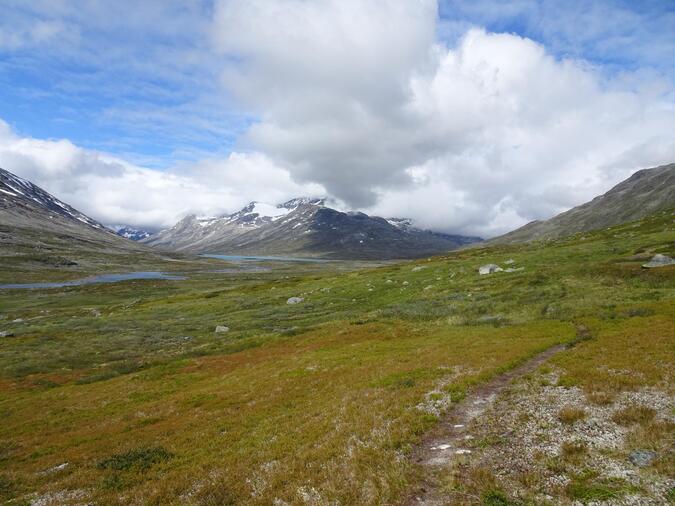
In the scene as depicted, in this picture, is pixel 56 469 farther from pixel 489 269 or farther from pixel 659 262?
pixel 489 269

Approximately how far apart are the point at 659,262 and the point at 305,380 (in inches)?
2070

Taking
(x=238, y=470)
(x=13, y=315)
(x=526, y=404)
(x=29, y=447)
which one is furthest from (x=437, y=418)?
(x=13, y=315)

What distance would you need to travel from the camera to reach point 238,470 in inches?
662

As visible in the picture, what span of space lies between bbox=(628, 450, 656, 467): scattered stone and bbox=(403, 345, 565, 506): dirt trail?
5.69 meters

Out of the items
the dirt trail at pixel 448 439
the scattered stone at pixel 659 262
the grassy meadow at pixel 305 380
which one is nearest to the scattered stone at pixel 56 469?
the grassy meadow at pixel 305 380

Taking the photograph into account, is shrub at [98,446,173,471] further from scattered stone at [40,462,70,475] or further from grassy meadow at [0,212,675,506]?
scattered stone at [40,462,70,475]

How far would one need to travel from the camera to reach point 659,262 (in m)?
52.2

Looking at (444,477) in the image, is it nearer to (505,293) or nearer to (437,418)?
(437,418)

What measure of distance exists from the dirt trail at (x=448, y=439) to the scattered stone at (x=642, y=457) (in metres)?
5.69

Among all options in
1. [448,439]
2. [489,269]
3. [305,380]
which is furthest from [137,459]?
[489,269]

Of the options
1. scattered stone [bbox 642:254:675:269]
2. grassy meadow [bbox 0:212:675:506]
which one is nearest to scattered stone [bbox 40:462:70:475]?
grassy meadow [bbox 0:212:675:506]

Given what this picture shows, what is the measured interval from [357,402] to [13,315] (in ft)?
382

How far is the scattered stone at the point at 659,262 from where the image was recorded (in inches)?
2021

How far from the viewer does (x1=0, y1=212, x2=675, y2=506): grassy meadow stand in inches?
643
